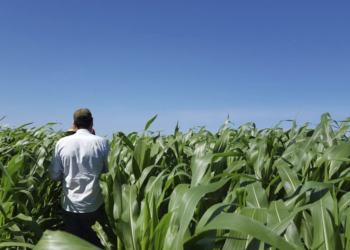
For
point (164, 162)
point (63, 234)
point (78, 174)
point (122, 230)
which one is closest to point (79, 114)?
point (78, 174)

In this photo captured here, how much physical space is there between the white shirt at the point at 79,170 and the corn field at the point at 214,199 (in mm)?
196

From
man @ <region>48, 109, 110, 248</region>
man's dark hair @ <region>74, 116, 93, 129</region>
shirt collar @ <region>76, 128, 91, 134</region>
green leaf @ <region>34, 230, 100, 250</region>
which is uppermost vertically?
man's dark hair @ <region>74, 116, 93, 129</region>

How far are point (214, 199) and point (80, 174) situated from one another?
4.53 feet

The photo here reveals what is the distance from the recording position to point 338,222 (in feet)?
4.23

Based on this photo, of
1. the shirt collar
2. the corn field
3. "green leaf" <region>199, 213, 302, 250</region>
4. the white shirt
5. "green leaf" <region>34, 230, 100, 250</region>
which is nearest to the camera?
"green leaf" <region>34, 230, 100, 250</region>

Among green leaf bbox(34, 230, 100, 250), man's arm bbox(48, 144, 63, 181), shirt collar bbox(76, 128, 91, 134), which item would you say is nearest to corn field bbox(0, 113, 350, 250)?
green leaf bbox(34, 230, 100, 250)

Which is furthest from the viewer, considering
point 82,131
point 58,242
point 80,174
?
point 82,131

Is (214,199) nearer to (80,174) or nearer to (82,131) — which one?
(80,174)

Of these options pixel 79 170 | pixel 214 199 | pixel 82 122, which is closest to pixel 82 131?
pixel 82 122

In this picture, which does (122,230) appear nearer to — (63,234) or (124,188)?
(124,188)

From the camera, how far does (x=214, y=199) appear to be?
72.5 inches

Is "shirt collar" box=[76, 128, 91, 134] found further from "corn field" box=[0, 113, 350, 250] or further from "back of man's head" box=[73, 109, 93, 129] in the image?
"corn field" box=[0, 113, 350, 250]

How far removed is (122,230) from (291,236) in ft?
3.75

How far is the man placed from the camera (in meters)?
2.69
